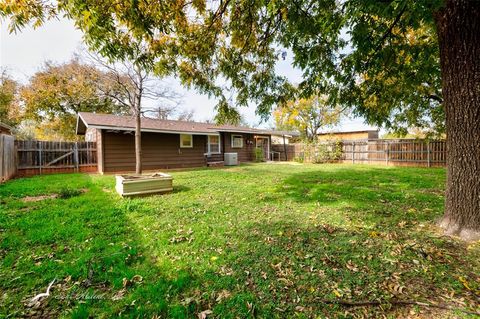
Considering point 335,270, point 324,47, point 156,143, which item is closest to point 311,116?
point 156,143

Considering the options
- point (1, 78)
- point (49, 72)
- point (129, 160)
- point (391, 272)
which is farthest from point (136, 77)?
point (1, 78)

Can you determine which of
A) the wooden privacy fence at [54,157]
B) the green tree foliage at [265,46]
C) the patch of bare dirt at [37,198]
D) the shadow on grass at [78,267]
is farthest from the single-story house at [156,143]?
the shadow on grass at [78,267]

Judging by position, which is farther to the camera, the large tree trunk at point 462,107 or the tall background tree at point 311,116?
the tall background tree at point 311,116

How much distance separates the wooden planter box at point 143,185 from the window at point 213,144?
30.5ft

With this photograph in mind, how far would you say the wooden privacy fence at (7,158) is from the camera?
7.74 meters

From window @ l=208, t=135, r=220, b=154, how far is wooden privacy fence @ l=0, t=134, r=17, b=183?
9.77m

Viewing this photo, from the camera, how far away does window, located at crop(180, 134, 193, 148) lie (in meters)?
13.9

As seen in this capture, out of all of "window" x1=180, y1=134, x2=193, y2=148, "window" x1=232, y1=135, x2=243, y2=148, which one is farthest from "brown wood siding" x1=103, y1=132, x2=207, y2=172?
"window" x1=232, y1=135, x2=243, y2=148

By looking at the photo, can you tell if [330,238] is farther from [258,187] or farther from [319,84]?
[258,187]

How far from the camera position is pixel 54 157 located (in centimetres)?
1131

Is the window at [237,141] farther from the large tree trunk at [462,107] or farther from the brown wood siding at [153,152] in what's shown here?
Result: the large tree trunk at [462,107]

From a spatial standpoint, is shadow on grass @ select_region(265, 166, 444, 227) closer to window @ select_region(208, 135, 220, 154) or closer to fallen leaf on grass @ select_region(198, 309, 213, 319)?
fallen leaf on grass @ select_region(198, 309, 213, 319)

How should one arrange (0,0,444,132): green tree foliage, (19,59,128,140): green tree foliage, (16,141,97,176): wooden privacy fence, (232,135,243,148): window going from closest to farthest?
(0,0,444,132): green tree foliage, (16,141,97,176): wooden privacy fence, (232,135,243,148): window, (19,59,128,140): green tree foliage

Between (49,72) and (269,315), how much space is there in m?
25.7
